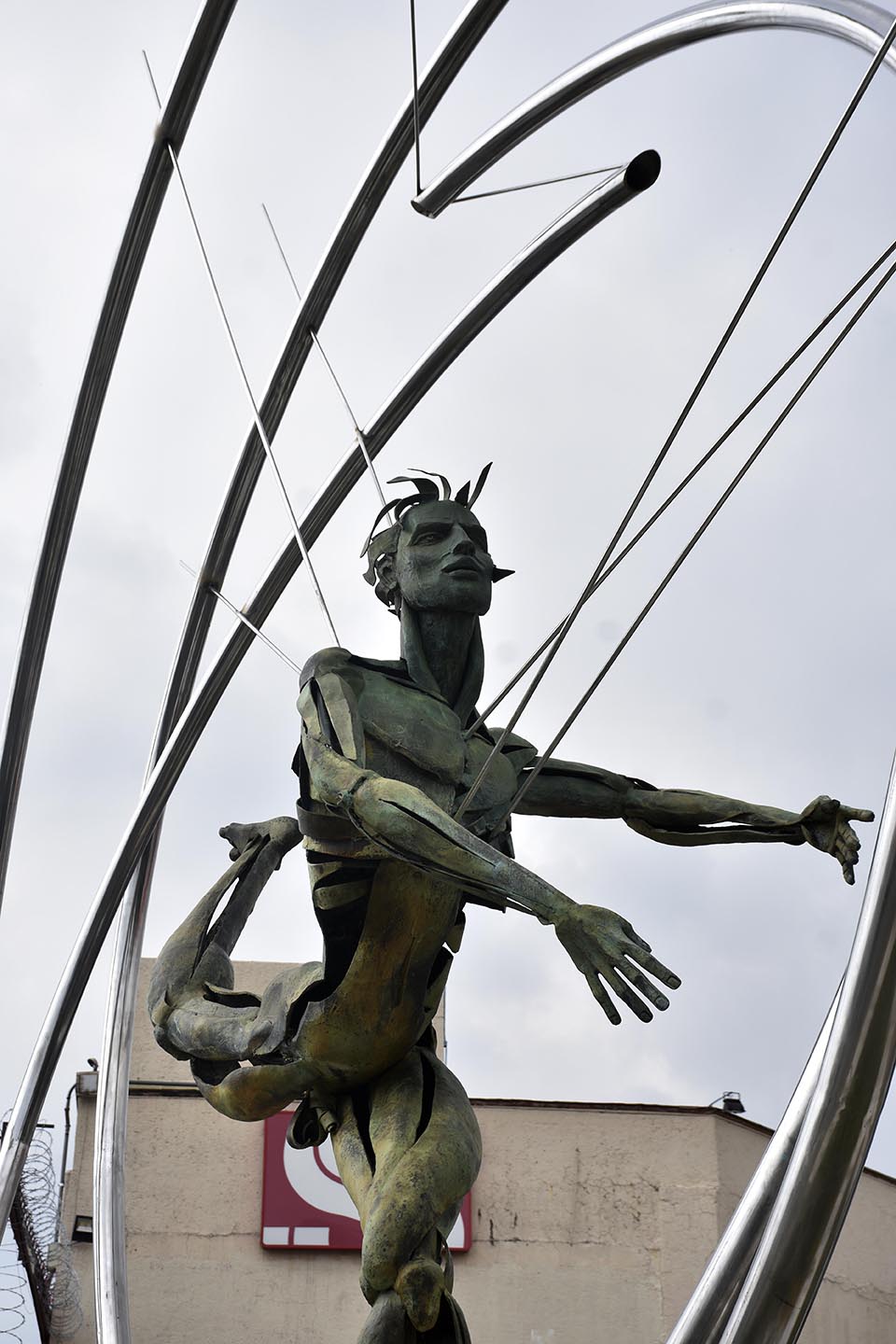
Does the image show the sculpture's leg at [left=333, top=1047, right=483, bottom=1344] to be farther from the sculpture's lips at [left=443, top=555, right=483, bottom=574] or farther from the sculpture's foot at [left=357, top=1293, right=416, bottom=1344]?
the sculpture's lips at [left=443, top=555, right=483, bottom=574]

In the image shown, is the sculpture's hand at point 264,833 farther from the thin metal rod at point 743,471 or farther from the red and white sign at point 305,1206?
the red and white sign at point 305,1206

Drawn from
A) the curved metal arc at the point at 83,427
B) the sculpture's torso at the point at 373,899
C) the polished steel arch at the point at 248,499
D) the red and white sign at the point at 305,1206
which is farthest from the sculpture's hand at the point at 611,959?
the red and white sign at the point at 305,1206

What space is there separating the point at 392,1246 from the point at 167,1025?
1437mm

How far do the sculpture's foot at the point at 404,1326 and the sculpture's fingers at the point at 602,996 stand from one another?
1.45 meters

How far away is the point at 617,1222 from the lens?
744 inches

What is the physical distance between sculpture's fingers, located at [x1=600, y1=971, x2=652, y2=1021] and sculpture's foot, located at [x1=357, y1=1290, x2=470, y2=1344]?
4.83 ft

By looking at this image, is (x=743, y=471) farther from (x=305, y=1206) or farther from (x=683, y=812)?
(x=305, y=1206)

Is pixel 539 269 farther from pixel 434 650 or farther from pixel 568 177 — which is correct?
pixel 434 650

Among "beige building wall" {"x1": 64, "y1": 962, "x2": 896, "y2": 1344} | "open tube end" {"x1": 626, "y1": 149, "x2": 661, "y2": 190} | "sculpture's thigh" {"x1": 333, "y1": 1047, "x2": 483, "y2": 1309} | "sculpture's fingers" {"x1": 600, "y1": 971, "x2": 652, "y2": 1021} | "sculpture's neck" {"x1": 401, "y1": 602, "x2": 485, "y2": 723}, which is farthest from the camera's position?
"beige building wall" {"x1": 64, "y1": 962, "x2": 896, "y2": 1344}

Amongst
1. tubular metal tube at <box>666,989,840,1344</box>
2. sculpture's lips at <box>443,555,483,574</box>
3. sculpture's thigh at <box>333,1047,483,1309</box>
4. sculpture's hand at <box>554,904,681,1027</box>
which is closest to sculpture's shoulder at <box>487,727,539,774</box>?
sculpture's lips at <box>443,555,483,574</box>

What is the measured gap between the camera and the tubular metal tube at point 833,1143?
15.2 ft

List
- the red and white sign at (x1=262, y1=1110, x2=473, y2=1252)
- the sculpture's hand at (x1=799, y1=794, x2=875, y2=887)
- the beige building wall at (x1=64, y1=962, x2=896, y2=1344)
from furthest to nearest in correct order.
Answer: the red and white sign at (x1=262, y1=1110, x2=473, y2=1252), the beige building wall at (x1=64, y1=962, x2=896, y2=1344), the sculpture's hand at (x1=799, y1=794, x2=875, y2=887)

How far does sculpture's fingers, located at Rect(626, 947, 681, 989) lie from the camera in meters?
4.89

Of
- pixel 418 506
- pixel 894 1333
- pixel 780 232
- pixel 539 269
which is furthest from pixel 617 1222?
pixel 780 232
